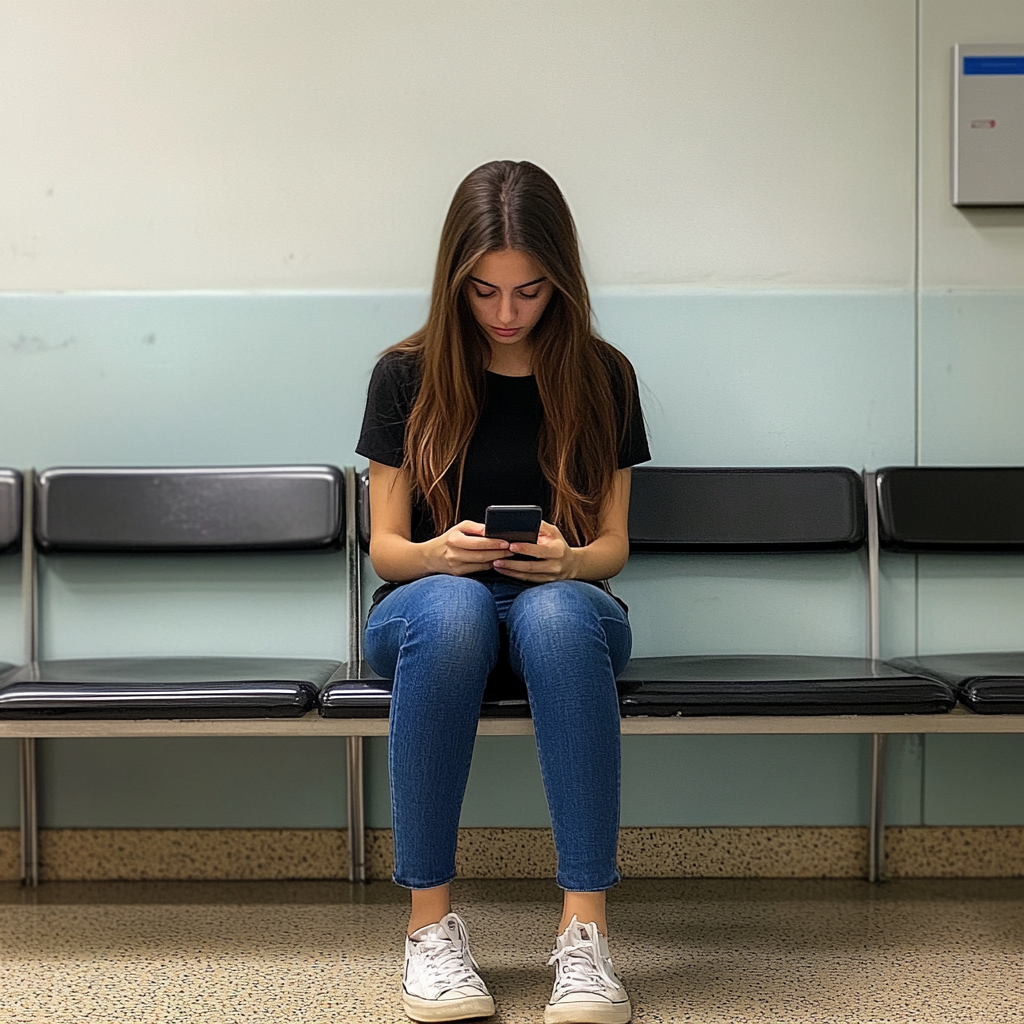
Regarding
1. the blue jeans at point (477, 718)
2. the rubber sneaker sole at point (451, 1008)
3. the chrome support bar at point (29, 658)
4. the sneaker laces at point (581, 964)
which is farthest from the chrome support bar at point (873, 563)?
the chrome support bar at point (29, 658)

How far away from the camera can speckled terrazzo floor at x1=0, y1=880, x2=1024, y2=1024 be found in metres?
1.68

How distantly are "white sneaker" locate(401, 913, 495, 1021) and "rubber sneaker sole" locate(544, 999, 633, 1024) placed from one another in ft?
0.32

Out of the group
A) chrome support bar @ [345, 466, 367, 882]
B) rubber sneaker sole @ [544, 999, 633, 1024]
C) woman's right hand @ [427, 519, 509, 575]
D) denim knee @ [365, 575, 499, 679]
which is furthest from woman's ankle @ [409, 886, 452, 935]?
chrome support bar @ [345, 466, 367, 882]

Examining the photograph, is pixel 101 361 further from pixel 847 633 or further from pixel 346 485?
pixel 847 633

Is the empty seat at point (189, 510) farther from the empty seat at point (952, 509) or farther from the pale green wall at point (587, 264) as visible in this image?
the empty seat at point (952, 509)

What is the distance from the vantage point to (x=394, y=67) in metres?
2.38

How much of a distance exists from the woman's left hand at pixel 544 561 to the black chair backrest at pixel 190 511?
638 millimetres

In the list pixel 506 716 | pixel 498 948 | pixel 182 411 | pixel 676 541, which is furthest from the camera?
pixel 182 411

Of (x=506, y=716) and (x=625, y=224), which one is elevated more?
(x=625, y=224)

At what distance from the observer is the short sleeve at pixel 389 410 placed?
1.90 metres

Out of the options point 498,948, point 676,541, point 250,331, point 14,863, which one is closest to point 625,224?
point 676,541

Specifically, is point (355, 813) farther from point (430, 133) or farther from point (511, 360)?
point (430, 133)

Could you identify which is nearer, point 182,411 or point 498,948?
point 498,948

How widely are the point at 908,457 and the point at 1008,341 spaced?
333 millimetres
